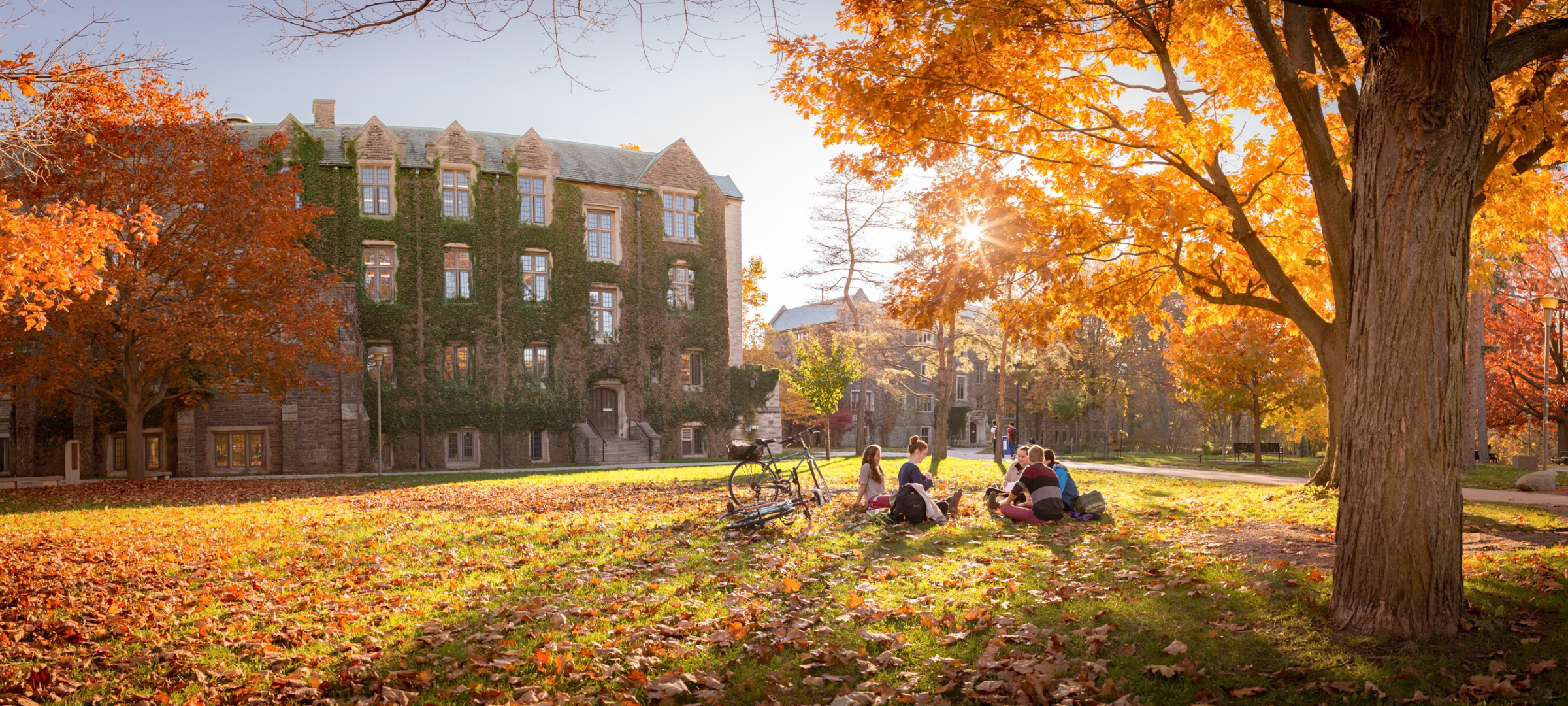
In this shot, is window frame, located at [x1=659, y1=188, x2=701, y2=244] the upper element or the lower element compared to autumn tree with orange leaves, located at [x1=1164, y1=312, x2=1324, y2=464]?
upper

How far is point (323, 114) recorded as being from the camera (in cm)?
3728

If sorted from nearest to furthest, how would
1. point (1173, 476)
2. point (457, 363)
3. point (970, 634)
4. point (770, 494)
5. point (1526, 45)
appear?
point (1526, 45), point (970, 634), point (770, 494), point (1173, 476), point (457, 363)

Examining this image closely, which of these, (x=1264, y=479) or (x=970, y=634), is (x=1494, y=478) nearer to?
(x=1264, y=479)

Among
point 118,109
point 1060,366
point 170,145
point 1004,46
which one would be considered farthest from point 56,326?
point 1060,366

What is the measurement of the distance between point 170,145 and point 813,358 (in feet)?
67.7

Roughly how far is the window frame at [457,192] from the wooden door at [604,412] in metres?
8.79

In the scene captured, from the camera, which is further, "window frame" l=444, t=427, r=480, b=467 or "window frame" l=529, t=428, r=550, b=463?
"window frame" l=529, t=428, r=550, b=463

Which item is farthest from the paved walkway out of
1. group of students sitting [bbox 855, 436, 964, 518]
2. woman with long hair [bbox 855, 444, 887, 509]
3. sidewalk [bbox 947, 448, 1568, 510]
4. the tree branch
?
the tree branch

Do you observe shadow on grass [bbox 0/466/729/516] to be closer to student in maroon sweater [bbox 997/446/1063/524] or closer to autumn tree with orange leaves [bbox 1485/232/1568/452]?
student in maroon sweater [bbox 997/446/1063/524]

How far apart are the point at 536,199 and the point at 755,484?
2773 cm

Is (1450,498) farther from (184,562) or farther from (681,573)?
(184,562)

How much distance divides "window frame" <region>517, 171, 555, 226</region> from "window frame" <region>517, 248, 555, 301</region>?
116cm

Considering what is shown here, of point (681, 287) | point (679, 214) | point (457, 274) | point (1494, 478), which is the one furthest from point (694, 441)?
point (1494, 478)

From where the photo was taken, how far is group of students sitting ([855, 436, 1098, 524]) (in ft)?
40.3
